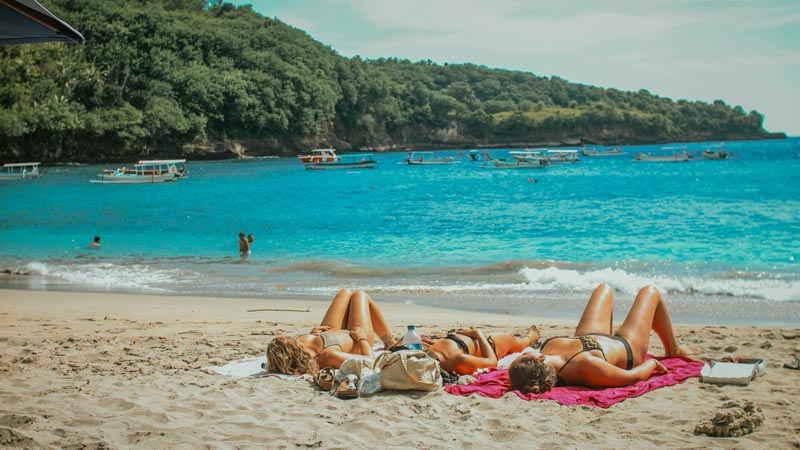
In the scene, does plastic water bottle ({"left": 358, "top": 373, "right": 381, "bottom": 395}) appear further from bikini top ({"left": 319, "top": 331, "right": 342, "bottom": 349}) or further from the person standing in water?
the person standing in water

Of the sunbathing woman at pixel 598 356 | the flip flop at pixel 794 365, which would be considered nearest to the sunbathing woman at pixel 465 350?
the sunbathing woman at pixel 598 356

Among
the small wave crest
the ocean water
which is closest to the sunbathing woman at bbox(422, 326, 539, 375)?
the ocean water

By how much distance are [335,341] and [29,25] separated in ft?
14.3

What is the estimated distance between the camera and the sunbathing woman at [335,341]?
712 cm

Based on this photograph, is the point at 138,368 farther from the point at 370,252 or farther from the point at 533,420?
the point at 370,252

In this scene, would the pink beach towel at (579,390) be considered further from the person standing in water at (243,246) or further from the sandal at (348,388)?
the person standing in water at (243,246)

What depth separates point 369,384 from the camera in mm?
6488

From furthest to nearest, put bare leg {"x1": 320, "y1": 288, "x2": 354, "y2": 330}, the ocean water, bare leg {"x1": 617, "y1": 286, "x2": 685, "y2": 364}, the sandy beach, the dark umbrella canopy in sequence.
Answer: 1. the ocean water
2. bare leg {"x1": 320, "y1": 288, "x2": 354, "y2": 330}
3. bare leg {"x1": 617, "y1": 286, "x2": 685, "y2": 364}
4. the sandy beach
5. the dark umbrella canopy

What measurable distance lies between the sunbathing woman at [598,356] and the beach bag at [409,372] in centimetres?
72

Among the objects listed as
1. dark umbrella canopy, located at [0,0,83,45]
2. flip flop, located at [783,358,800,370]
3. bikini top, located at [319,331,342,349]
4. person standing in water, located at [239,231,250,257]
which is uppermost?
dark umbrella canopy, located at [0,0,83,45]

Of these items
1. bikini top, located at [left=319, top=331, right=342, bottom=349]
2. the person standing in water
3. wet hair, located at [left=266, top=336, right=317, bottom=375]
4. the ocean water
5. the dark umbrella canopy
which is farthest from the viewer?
the person standing in water

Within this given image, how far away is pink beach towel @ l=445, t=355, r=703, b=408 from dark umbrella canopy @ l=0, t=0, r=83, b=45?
435cm

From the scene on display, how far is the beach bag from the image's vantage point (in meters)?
6.43

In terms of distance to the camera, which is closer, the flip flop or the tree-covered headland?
the flip flop
